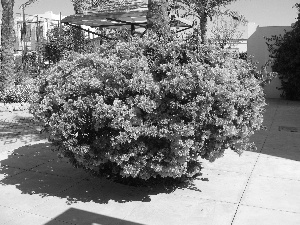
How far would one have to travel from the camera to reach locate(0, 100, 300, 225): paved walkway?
15.5 ft

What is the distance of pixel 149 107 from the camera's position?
15.7 ft

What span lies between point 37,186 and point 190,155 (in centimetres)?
270

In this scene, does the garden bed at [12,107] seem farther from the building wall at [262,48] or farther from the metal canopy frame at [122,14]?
the building wall at [262,48]

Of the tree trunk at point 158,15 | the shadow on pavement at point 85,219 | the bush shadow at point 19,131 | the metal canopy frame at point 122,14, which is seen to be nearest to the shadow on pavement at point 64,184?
the shadow on pavement at point 85,219

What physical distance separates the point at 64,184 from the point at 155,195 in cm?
165

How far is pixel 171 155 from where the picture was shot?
5.04 metres

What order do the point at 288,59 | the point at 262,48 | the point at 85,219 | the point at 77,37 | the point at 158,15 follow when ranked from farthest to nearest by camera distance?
1. the point at 77,37
2. the point at 262,48
3. the point at 288,59
4. the point at 158,15
5. the point at 85,219

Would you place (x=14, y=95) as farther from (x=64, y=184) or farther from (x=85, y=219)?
(x=85, y=219)

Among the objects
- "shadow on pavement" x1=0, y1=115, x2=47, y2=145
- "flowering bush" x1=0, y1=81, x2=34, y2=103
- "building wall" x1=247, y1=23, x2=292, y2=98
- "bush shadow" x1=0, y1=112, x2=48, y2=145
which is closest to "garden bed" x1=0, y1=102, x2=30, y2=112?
"flowering bush" x1=0, y1=81, x2=34, y2=103

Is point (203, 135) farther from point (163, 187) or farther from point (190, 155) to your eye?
point (163, 187)

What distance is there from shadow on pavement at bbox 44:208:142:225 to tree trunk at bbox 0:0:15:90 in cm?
1277

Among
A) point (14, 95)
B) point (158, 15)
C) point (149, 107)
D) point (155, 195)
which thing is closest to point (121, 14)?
point (158, 15)

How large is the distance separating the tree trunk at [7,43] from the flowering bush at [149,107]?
465 inches

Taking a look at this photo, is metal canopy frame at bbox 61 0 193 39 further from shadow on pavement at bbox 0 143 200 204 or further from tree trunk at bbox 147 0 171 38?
shadow on pavement at bbox 0 143 200 204
